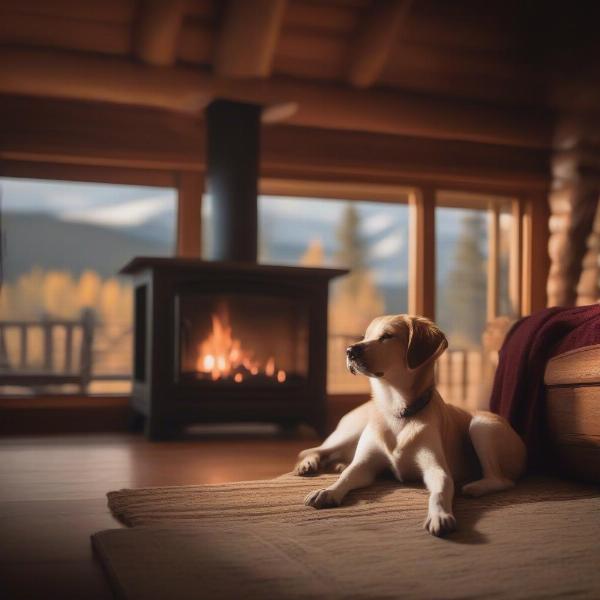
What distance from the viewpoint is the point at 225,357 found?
14.2ft

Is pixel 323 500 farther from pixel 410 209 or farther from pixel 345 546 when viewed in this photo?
pixel 410 209

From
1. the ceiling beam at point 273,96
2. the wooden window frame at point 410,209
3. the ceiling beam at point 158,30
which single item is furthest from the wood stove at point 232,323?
the wooden window frame at point 410,209

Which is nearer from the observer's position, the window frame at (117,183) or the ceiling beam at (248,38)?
the ceiling beam at (248,38)

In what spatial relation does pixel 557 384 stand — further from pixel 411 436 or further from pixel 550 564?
pixel 550 564

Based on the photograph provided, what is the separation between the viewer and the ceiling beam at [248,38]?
4.18m

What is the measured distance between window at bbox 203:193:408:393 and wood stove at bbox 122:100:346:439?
1153 mm

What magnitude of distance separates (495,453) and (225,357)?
6.65 feet

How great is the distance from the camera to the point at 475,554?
5.81 feet

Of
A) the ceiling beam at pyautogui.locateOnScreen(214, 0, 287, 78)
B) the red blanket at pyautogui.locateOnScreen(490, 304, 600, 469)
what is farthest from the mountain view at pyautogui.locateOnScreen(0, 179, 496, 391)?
the red blanket at pyautogui.locateOnScreen(490, 304, 600, 469)

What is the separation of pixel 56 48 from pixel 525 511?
347cm

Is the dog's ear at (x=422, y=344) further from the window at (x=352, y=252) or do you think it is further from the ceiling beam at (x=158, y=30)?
the window at (x=352, y=252)

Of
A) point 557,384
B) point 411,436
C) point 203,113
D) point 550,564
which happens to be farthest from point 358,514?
point 203,113

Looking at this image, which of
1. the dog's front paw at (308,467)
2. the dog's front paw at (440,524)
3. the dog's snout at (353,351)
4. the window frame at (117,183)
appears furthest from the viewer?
the window frame at (117,183)

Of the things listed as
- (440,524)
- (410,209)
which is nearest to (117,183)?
(410,209)
